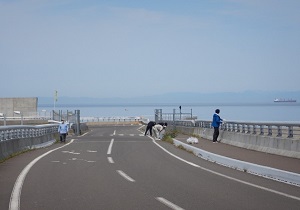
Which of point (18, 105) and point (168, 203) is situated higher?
point (18, 105)

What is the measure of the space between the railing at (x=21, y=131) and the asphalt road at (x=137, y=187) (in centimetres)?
406

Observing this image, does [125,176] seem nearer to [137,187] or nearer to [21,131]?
[137,187]

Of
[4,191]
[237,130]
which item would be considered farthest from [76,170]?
[237,130]

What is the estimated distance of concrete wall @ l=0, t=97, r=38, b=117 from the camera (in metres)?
84.5

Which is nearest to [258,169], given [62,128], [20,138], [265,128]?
[265,128]

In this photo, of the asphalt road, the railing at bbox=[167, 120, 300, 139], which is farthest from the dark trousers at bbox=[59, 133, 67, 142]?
the asphalt road

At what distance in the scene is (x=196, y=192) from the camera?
12.8 m

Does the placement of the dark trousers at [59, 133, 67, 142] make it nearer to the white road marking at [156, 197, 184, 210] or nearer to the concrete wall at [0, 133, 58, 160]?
the concrete wall at [0, 133, 58, 160]

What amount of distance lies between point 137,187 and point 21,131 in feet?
56.1

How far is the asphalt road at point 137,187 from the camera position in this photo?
11094 millimetres

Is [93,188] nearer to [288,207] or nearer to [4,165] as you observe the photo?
[288,207]

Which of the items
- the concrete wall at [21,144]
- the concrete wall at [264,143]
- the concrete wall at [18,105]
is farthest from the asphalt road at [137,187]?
the concrete wall at [18,105]

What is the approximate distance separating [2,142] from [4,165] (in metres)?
3.44

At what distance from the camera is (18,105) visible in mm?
84562
